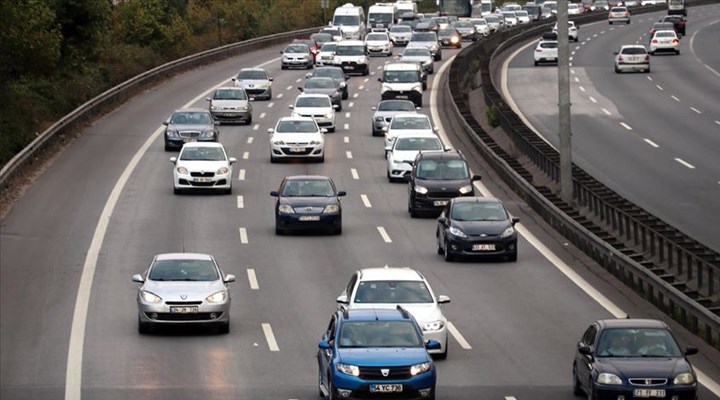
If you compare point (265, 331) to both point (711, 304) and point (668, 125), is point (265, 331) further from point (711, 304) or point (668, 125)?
point (668, 125)

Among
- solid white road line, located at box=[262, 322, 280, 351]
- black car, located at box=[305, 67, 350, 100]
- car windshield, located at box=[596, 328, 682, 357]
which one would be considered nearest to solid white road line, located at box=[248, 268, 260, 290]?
solid white road line, located at box=[262, 322, 280, 351]

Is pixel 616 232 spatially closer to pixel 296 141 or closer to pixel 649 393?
pixel 296 141

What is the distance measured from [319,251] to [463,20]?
7902 cm

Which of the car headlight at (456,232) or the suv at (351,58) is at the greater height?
the car headlight at (456,232)

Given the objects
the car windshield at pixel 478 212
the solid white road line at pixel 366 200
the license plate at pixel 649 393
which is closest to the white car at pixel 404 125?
the solid white road line at pixel 366 200

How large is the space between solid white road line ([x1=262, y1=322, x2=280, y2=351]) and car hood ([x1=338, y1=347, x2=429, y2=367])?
18.8 feet

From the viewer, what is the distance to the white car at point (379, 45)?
318 ft

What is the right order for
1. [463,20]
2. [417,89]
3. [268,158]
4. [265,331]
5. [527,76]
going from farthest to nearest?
1. [463,20]
2. [527,76]
3. [417,89]
4. [268,158]
5. [265,331]

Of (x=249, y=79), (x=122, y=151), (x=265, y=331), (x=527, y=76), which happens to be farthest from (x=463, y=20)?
(x=265, y=331)

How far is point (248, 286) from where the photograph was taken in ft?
108

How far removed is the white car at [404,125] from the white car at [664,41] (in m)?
44.2

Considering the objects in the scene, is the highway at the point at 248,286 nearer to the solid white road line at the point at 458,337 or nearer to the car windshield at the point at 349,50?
the solid white road line at the point at 458,337

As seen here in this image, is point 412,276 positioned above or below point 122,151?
above

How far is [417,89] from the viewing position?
67375mm
